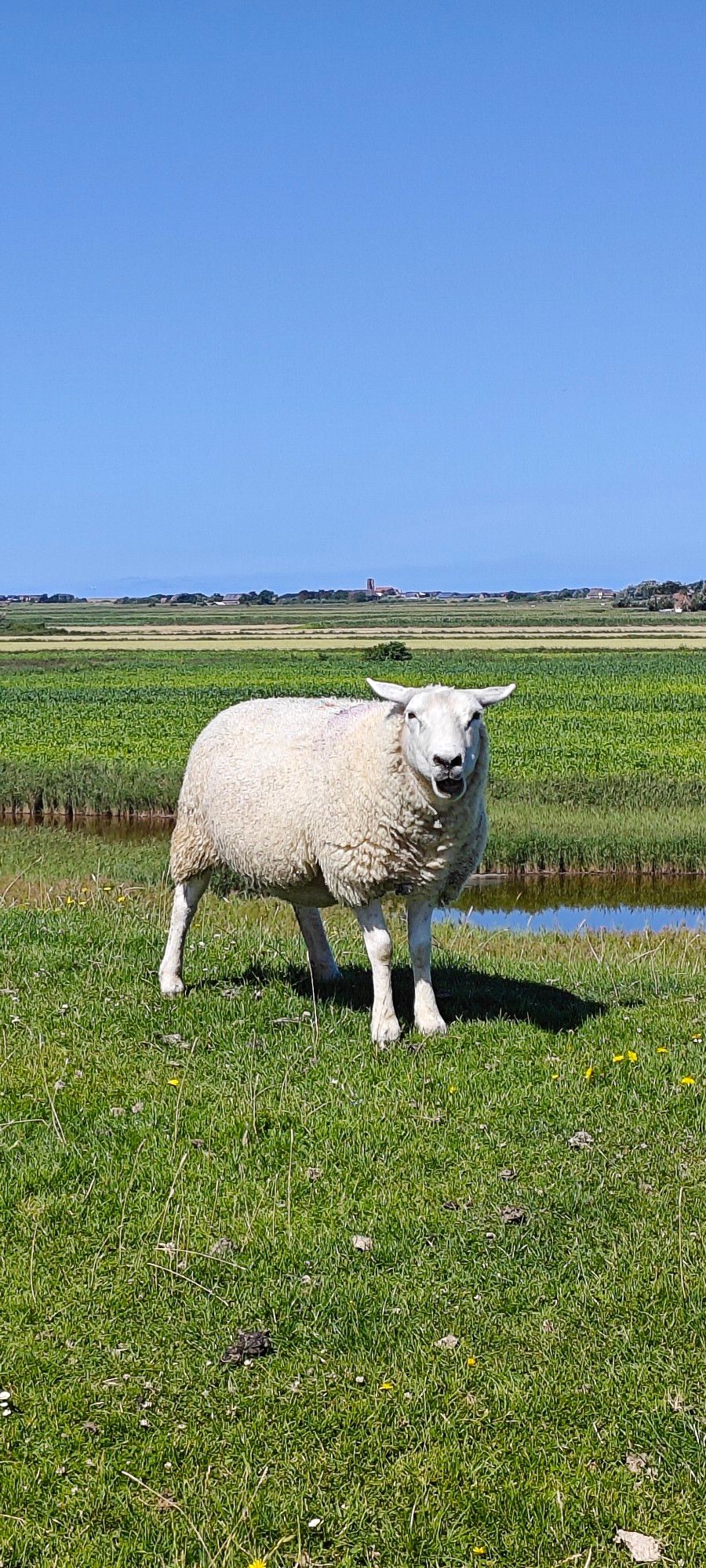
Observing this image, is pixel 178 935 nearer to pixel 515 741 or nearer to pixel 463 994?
pixel 463 994

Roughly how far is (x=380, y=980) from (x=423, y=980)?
0.33m

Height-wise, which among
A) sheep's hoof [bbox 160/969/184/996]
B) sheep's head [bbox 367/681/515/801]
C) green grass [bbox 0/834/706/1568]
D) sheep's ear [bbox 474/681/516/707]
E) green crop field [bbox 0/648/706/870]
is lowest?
green crop field [bbox 0/648/706/870]

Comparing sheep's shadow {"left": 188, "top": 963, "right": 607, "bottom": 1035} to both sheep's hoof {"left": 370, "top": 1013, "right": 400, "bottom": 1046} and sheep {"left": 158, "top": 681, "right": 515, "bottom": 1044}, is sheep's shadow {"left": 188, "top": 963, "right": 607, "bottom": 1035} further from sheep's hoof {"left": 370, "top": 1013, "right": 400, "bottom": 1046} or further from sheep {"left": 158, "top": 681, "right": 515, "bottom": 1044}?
sheep's hoof {"left": 370, "top": 1013, "right": 400, "bottom": 1046}

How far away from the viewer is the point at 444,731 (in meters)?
8.52

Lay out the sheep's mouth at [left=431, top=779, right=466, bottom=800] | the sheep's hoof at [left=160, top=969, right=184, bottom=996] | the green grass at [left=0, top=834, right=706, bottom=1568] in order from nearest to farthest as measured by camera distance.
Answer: the green grass at [left=0, top=834, right=706, bottom=1568]
the sheep's mouth at [left=431, top=779, right=466, bottom=800]
the sheep's hoof at [left=160, top=969, right=184, bottom=996]

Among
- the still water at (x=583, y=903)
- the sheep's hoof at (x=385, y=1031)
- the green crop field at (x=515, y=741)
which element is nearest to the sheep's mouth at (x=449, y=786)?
the sheep's hoof at (x=385, y=1031)

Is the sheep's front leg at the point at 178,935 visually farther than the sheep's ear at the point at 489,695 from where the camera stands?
Yes

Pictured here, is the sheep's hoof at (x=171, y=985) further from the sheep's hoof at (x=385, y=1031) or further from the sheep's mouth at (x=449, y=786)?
the sheep's mouth at (x=449, y=786)

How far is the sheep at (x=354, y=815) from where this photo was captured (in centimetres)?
891

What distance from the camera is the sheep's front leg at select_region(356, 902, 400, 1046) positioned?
8.94m

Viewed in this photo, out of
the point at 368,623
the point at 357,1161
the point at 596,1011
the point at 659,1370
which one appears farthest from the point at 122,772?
the point at 368,623

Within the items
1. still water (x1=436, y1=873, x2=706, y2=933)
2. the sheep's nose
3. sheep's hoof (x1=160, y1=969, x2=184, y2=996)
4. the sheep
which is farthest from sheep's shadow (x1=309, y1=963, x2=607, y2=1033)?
still water (x1=436, y1=873, x2=706, y2=933)

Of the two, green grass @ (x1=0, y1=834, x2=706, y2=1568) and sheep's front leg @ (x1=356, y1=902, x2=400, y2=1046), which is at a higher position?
sheep's front leg @ (x1=356, y1=902, x2=400, y2=1046)

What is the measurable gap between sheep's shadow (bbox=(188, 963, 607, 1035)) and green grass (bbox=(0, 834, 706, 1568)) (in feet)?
0.26
